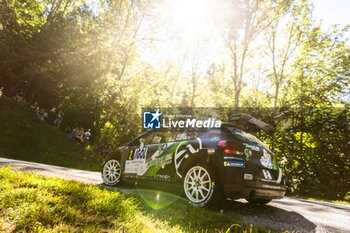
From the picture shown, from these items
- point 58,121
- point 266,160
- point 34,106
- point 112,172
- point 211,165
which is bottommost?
point 112,172

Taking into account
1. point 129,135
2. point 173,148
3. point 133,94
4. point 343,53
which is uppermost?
point 343,53

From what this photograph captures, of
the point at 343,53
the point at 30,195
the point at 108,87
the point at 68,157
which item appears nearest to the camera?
the point at 30,195

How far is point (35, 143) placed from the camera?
17.4m

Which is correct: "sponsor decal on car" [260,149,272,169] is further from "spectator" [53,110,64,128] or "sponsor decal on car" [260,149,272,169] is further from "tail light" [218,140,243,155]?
"spectator" [53,110,64,128]

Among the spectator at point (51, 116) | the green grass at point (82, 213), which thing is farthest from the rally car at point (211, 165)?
the spectator at point (51, 116)

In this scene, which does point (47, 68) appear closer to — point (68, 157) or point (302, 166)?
point (68, 157)

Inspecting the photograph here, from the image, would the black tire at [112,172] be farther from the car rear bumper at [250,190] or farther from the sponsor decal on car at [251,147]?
the sponsor decal on car at [251,147]

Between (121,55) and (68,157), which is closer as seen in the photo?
(68,157)

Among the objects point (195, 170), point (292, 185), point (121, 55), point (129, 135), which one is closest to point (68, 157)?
point (129, 135)

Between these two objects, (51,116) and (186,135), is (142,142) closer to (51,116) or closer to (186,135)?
(186,135)

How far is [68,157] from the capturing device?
17.1m

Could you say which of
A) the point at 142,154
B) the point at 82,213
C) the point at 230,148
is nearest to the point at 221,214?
the point at 230,148

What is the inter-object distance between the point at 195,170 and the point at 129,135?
1560 centimetres

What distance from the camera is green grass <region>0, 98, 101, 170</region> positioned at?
16266 mm
